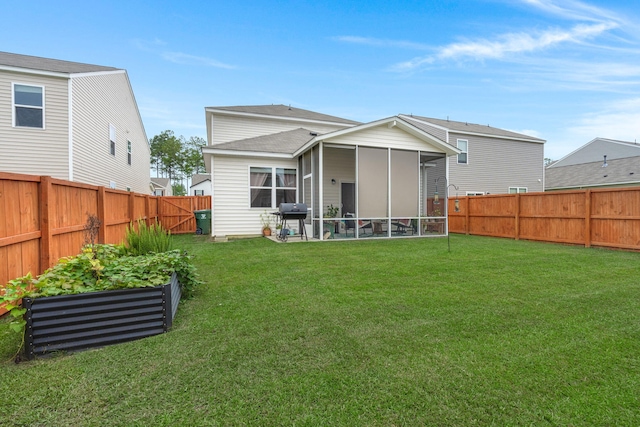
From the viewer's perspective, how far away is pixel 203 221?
1307 centimetres

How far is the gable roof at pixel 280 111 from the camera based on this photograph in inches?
543

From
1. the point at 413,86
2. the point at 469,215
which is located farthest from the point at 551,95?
the point at 469,215

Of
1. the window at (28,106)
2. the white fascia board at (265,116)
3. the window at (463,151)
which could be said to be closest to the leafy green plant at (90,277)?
the window at (28,106)

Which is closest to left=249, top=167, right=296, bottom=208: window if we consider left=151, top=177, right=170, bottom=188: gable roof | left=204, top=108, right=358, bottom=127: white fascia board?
left=204, top=108, right=358, bottom=127: white fascia board

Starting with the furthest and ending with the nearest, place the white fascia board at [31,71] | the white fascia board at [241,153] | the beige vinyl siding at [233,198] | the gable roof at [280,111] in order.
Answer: the gable roof at [280,111], the beige vinyl siding at [233,198], the white fascia board at [241,153], the white fascia board at [31,71]

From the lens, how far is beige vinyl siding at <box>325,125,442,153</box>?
9.31 m

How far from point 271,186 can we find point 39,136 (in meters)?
7.15

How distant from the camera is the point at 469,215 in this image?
12211mm

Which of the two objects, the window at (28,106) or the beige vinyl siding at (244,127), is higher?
the beige vinyl siding at (244,127)

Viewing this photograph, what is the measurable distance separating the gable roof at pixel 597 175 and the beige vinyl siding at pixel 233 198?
21.2 metres

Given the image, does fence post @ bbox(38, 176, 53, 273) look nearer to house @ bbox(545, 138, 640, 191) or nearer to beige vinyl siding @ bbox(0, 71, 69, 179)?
beige vinyl siding @ bbox(0, 71, 69, 179)

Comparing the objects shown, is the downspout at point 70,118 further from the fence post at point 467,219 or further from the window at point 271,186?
the fence post at point 467,219

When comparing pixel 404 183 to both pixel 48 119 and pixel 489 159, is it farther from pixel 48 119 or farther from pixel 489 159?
pixel 48 119

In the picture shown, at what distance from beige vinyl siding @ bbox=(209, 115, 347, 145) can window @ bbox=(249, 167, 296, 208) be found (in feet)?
13.8
